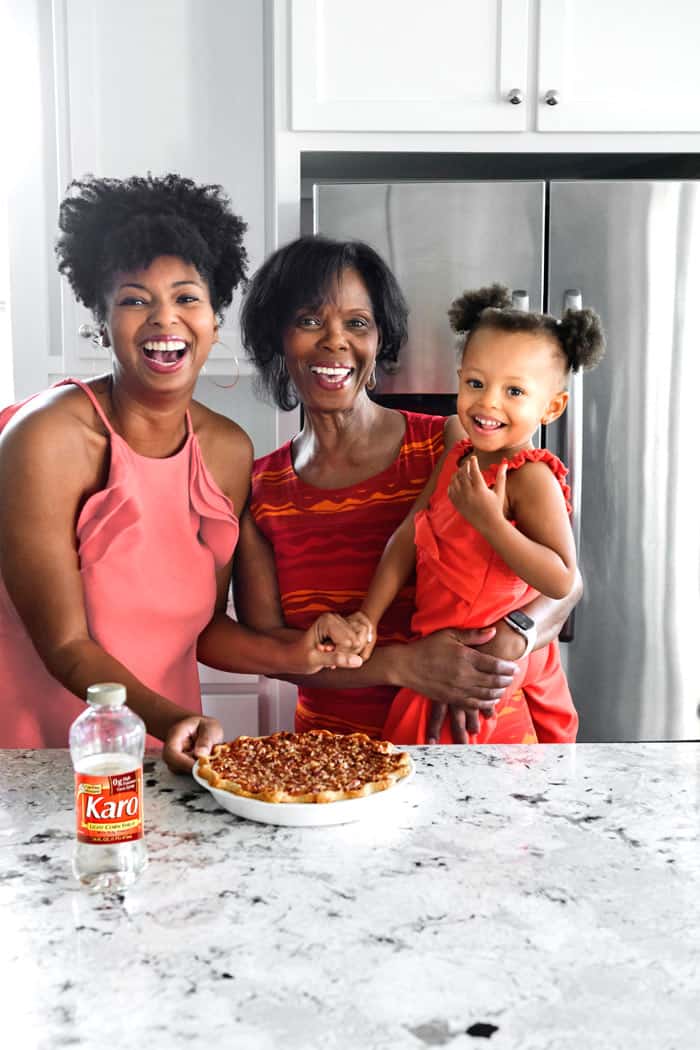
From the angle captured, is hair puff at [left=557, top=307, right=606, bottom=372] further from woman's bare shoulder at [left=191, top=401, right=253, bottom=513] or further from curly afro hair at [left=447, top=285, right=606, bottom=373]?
woman's bare shoulder at [left=191, top=401, right=253, bottom=513]

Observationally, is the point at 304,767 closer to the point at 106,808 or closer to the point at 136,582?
the point at 106,808

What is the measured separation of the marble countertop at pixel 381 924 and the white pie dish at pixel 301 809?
0.01 metres

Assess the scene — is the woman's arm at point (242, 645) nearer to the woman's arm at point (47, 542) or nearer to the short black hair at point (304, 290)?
the woman's arm at point (47, 542)

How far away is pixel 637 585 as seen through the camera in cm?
255

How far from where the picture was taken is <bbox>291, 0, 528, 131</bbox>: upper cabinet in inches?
96.7

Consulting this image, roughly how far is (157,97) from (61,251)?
98cm

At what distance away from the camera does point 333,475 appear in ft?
6.53

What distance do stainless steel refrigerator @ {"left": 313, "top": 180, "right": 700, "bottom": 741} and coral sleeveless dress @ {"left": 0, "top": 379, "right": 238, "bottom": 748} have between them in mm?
783

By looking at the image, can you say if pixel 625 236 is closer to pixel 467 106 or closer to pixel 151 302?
pixel 467 106

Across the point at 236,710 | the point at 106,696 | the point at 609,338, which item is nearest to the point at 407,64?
the point at 609,338

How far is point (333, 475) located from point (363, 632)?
365mm

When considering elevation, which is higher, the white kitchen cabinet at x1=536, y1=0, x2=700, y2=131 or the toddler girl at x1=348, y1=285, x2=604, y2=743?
the white kitchen cabinet at x1=536, y1=0, x2=700, y2=131

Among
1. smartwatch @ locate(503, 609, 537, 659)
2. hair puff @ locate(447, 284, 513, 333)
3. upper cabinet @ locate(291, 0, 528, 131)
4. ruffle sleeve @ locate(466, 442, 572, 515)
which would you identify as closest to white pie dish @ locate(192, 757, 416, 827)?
smartwatch @ locate(503, 609, 537, 659)

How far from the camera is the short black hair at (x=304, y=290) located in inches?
76.4
